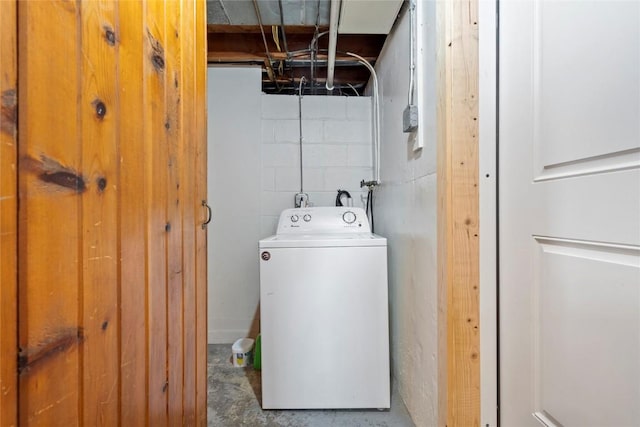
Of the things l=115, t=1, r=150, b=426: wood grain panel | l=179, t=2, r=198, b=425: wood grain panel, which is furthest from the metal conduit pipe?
l=115, t=1, r=150, b=426: wood grain panel

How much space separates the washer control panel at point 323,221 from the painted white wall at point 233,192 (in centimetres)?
46

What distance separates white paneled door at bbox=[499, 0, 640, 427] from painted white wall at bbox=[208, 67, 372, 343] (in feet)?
5.00

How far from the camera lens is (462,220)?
0.97 meters

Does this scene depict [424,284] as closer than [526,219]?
No

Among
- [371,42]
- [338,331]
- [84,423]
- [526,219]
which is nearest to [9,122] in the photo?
[84,423]

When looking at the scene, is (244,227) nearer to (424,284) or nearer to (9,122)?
(424,284)

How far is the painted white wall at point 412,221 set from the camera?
117 centimetres

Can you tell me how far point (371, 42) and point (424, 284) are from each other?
5.99 ft

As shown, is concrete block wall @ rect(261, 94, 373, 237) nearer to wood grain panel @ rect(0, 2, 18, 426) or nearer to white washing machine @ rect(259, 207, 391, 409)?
white washing machine @ rect(259, 207, 391, 409)

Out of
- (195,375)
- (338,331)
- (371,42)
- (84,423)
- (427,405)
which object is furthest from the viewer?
(371,42)

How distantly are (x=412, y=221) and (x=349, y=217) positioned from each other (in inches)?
25.6

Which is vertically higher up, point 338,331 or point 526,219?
point 526,219

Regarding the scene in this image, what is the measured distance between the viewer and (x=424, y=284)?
1.25 m

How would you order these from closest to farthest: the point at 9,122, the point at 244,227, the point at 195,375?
1. the point at 9,122
2. the point at 195,375
3. the point at 244,227
